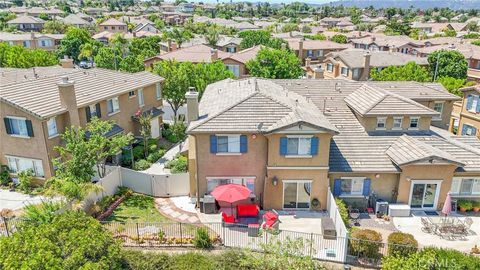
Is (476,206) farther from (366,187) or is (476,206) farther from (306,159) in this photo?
(306,159)

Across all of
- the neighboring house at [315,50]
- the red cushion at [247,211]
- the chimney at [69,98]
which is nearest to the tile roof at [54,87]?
the chimney at [69,98]

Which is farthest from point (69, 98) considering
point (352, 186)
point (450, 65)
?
point (450, 65)

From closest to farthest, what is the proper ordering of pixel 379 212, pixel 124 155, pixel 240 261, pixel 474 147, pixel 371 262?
1. pixel 240 261
2. pixel 371 262
3. pixel 379 212
4. pixel 474 147
5. pixel 124 155

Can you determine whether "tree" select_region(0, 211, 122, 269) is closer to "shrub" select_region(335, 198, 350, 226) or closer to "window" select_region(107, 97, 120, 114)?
"shrub" select_region(335, 198, 350, 226)

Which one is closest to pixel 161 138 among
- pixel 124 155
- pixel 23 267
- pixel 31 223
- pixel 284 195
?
pixel 124 155

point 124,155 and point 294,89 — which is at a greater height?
point 294,89

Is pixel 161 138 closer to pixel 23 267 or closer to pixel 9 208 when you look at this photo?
pixel 9 208
